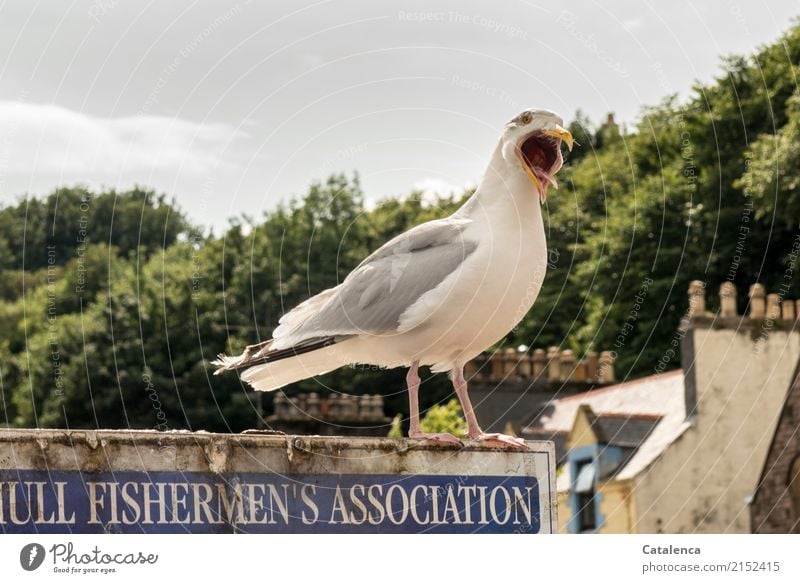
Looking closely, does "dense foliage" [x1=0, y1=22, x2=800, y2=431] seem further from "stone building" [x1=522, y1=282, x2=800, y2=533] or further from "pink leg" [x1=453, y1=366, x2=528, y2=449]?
"pink leg" [x1=453, y1=366, x2=528, y2=449]

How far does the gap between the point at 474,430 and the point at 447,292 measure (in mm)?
1289

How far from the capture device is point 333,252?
7650cm

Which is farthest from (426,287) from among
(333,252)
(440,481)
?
(333,252)

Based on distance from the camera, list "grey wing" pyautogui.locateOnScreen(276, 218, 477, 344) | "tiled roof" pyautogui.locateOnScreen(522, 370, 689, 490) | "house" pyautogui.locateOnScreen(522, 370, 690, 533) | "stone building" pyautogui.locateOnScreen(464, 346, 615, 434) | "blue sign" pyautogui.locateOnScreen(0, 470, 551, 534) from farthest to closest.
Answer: "stone building" pyautogui.locateOnScreen(464, 346, 615, 434), "tiled roof" pyautogui.locateOnScreen(522, 370, 689, 490), "house" pyautogui.locateOnScreen(522, 370, 690, 533), "grey wing" pyautogui.locateOnScreen(276, 218, 477, 344), "blue sign" pyautogui.locateOnScreen(0, 470, 551, 534)

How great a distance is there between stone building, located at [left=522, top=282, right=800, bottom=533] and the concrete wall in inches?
1.4

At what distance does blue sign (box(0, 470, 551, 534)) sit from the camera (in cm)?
1369

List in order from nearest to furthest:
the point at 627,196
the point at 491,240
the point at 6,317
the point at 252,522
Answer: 1. the point at 252,522
2. the point at 491,240
3. the point at 627,196
4. the point at 6,317

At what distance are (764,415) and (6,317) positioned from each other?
112 m

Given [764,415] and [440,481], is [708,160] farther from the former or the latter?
[440,481]

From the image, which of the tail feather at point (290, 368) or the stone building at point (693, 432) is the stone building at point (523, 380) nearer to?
the stone building at point (693, 432)

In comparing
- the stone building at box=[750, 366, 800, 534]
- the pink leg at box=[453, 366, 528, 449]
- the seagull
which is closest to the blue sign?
the pink leg at box=[453, 366, 528, 449]

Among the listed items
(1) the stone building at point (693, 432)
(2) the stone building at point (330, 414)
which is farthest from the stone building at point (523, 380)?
(2) the stone building at point (330, 414)
